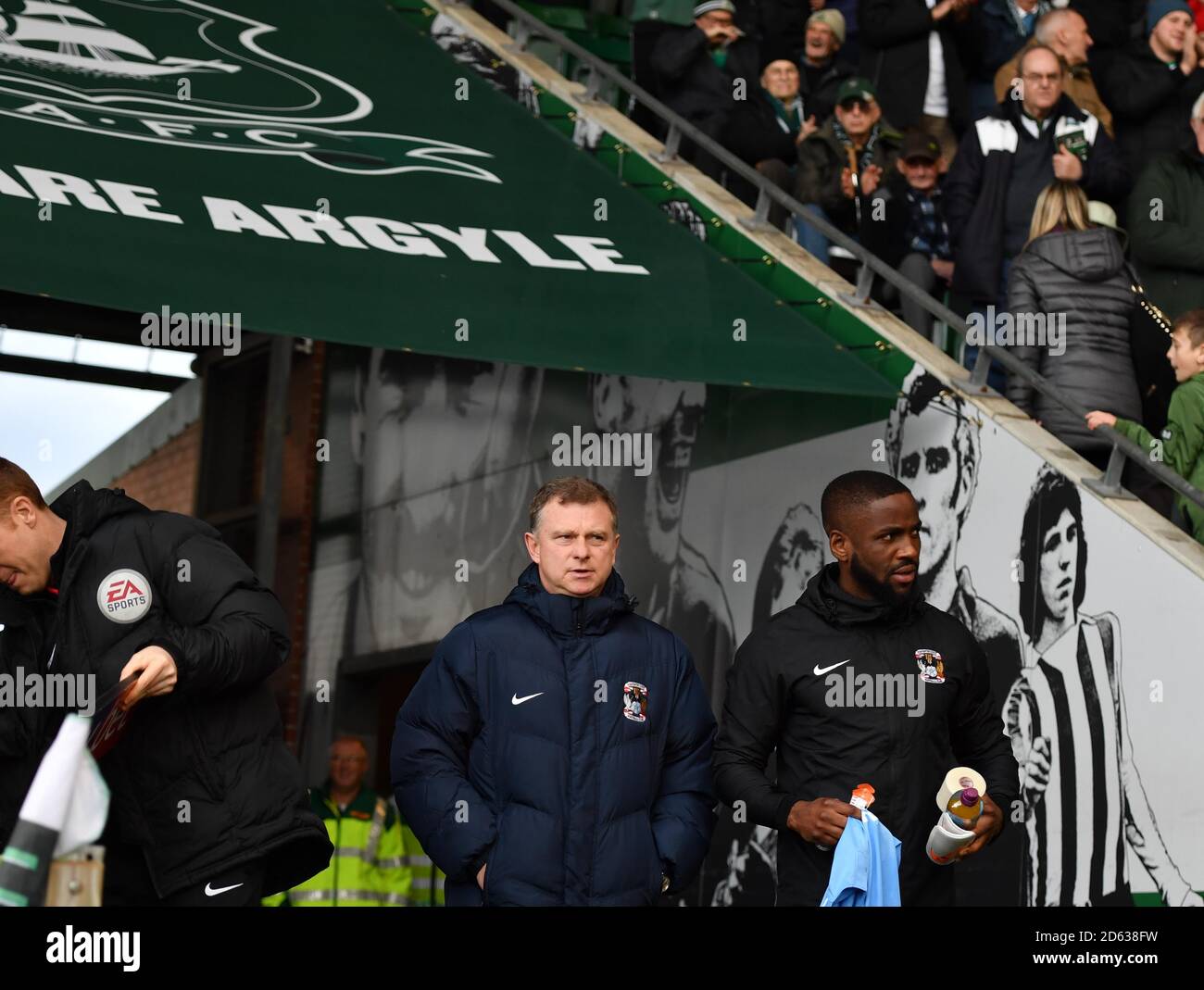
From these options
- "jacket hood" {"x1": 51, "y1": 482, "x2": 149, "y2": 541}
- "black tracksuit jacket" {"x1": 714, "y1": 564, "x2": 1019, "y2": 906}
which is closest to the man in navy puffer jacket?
"black tracksuit jacket" {"x1": 714, "y1": 564, "x2": 1019, "y2": 906}

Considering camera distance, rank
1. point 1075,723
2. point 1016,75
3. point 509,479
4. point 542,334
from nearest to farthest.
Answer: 1. point 1075,723
2. point 542,334
3. point 1016,75
4. point 509,479

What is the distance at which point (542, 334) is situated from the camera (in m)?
7.77

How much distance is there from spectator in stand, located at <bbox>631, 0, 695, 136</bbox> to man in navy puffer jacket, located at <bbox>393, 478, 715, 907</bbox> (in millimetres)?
6145

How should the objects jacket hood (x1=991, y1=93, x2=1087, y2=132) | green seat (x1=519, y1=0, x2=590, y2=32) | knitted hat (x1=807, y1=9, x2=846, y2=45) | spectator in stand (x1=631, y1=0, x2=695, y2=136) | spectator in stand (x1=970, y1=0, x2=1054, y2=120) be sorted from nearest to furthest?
jacket hood (x1=991, y1=93, x2=1087, y2=132), spectator in stand (x1=631, y1=0, x2=695, y2=136), knitted hat (x1=807, y1=9, x2=846, y2=45), spectator in stand (x1=970, y1=0, x2=1054, y2=120), green seat (x1=519, y1=0, x2=590, y2=32)

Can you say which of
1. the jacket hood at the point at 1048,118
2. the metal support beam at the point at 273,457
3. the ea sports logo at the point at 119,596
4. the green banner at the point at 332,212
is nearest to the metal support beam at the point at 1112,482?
the green banner at the point at 332,212

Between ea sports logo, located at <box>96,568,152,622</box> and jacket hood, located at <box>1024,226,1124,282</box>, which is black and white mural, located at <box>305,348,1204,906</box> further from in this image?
ea sports logo, located at <box>96,568,152,622</box>

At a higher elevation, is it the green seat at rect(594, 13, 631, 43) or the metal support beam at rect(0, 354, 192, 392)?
the green seat at rect(594, 13, 631, 43)

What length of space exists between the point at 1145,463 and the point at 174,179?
428cm

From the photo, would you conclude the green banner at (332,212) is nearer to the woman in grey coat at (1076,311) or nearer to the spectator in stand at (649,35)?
the spectator in stand at (649,35)

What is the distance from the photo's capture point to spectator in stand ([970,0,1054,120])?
1080cm
